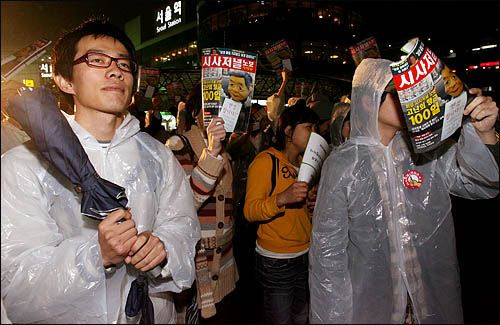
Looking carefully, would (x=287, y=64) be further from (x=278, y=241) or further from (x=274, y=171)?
(x=278, y=241)

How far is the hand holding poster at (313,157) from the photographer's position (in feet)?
7.07

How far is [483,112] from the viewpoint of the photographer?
5.01 ft

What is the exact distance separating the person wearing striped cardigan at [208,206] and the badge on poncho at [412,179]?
103 centimetres

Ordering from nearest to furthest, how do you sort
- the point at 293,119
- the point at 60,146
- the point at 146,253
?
the point at 60,146
the point at 146,253
the point at 293,119

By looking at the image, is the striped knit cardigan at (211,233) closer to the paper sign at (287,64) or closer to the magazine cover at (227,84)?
the magazine cover at (227,84)

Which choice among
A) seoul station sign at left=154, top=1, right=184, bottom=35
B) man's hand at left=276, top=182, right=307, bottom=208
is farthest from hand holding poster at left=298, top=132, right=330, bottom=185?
seoul station sign at left=154, top=1, right=184, bottom=35

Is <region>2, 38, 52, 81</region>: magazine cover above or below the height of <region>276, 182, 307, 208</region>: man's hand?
above

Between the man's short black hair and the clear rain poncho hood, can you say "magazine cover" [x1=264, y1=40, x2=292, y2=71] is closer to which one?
the clear rain poncho hood

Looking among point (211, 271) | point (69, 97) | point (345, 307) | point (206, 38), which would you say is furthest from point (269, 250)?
point (206, 38)

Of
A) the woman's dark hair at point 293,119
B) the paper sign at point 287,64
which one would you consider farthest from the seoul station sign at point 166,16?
the paper sign at point 287,64

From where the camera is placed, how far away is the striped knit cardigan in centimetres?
222

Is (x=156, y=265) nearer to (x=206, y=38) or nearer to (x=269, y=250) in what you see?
(x=269, y=250)

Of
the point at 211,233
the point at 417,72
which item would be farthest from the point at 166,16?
the point at 417,72

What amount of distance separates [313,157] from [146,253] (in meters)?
1.32
